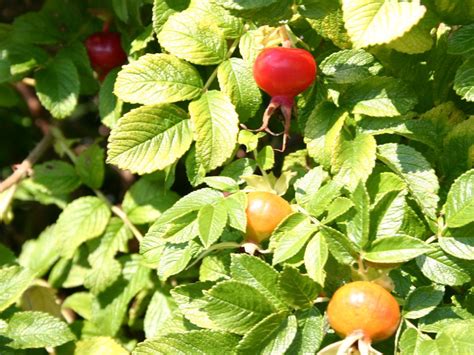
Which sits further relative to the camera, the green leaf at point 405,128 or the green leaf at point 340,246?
the green leaf at point 405,128

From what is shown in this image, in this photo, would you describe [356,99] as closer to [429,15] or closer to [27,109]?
[429,15]

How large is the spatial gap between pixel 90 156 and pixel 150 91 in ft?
2.15

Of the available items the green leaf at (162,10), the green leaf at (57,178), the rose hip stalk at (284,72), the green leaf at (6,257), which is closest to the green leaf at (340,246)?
the rose hip stalk at (284,72)

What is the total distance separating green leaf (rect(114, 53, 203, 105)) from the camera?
1.47 metres

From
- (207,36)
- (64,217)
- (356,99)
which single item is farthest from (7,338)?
(356,99)

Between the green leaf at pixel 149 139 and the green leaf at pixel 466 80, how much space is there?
53 cm

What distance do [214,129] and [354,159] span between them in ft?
0.92

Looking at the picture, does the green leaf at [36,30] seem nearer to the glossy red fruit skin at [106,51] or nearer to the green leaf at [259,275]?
the glossy red fruit skin at [106,51]

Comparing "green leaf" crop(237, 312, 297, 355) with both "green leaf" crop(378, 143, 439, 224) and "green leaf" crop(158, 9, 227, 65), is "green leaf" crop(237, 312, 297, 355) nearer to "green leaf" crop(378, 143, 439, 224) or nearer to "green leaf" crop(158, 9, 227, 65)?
"green leaf" crop(378, 143, 439, 224)

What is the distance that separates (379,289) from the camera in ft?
3.91

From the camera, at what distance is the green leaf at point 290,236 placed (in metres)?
1.28


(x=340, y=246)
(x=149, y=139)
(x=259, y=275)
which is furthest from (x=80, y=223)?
(x=340, y=246)

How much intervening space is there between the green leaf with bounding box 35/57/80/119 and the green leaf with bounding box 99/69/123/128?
0.32 feet

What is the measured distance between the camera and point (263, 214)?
136 centimetres
